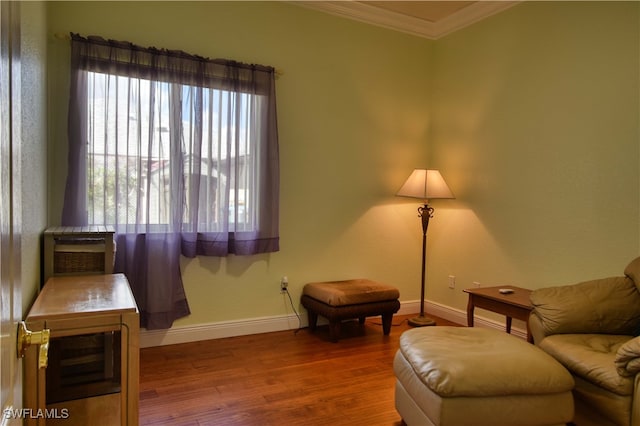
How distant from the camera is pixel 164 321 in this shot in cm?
315

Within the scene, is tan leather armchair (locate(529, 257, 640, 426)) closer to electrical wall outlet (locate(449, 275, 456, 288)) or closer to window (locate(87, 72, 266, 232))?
electrical wall outlet (locate(449, 275, 456, 288))

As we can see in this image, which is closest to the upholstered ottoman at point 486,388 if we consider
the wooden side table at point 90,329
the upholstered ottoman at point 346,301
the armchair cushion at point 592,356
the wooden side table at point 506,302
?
A: the armchair cushion at point 592,356

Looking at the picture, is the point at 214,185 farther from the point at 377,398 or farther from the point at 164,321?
the point at 377,398

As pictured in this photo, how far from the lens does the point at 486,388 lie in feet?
5.89

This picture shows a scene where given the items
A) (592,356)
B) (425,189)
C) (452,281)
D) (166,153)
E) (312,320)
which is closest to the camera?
(592,356)

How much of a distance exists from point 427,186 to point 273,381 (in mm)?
2127

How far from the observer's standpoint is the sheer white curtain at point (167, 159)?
289cm

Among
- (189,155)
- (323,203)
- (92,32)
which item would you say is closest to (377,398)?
(323,203)

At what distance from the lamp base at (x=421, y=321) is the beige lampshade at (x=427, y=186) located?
1132mm

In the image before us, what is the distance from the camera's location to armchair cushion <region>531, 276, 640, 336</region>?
2.31 m

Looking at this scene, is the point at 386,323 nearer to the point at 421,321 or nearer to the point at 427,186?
the point at 421,321

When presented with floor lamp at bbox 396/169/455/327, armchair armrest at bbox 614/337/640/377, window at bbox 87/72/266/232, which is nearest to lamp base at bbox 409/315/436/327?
floor lamp at bbox 396/169/455/327

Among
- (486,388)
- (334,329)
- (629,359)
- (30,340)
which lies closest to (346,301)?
(334,329)

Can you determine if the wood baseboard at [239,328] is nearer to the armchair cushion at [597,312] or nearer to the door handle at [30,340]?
the armchair cushion at [597,312]
